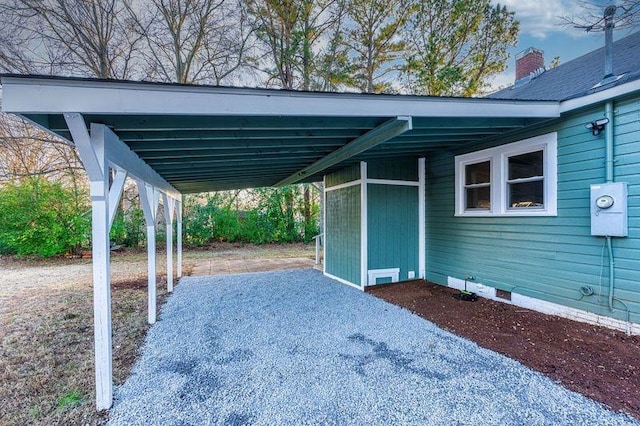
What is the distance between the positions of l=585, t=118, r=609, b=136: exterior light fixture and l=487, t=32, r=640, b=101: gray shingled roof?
33 centimetres

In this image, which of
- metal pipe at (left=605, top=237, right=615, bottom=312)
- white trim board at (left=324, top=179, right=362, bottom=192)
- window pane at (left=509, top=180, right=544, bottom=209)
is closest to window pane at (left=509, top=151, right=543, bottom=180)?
window pane at (left=509, top=180, right=544, bottom=209)

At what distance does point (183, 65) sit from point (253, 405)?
11.2m

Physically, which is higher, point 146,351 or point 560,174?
point 560,174

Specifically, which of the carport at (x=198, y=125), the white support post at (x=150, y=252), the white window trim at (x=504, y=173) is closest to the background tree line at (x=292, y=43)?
the white window trim at (x=504, y=173)

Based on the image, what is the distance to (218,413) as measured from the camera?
6.96ft

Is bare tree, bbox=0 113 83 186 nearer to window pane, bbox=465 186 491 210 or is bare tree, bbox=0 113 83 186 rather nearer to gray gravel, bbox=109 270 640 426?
gray gravel, bbox=109 270 640 426

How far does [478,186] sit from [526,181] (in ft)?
2.49

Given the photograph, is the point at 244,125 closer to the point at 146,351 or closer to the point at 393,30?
the point at 146,351

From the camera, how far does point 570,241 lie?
143 inches

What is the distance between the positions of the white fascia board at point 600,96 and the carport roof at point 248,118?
95 millimetres

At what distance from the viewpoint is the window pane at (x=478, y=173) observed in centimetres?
478

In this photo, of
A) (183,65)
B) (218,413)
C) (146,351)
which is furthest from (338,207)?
(183,65)

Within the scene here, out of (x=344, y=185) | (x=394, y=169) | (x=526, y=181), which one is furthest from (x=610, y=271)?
(x=344, y=185)

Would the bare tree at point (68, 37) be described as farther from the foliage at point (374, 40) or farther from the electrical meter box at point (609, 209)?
the electrical meter box at point (609, 209)
